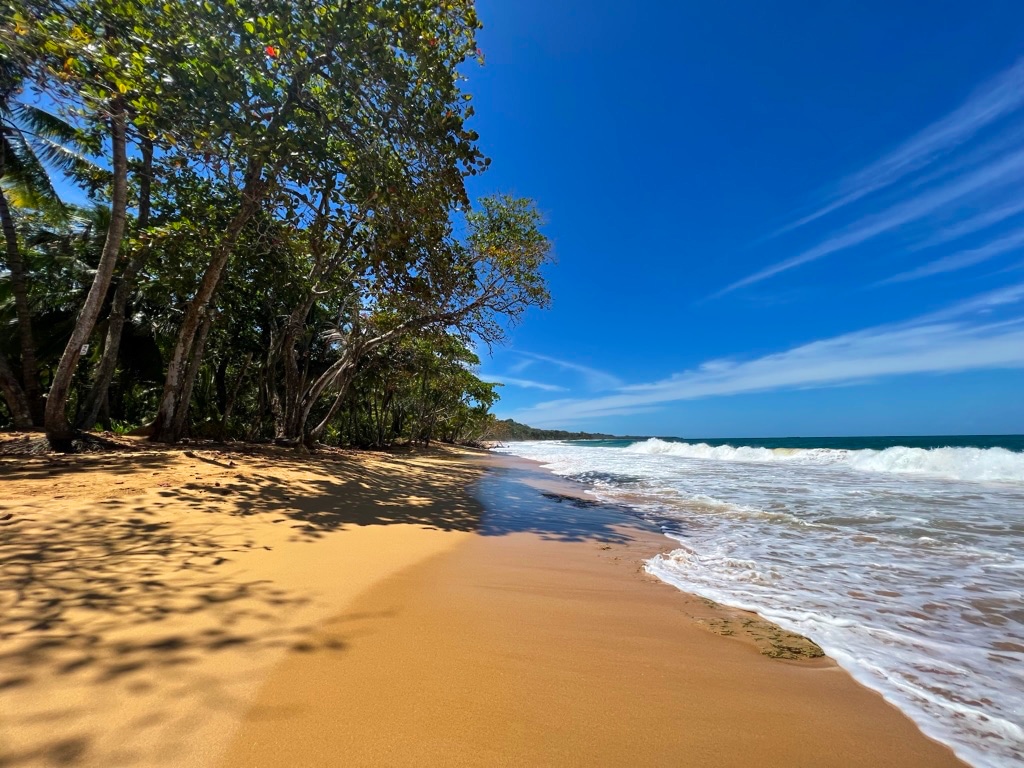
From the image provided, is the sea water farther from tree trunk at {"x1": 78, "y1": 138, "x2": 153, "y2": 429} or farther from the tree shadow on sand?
tree trunk at {"x1": 78, "y1": 138, "x2": 153, "y2": 429}

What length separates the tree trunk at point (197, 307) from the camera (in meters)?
7.22

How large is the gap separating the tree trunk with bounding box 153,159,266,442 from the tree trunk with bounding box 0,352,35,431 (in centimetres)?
224

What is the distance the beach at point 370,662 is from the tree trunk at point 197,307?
462cm

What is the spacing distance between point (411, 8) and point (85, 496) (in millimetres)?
7186

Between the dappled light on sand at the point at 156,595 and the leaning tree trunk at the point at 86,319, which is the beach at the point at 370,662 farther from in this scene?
the leaning tree trunk at the point at 86,319

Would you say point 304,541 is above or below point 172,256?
below

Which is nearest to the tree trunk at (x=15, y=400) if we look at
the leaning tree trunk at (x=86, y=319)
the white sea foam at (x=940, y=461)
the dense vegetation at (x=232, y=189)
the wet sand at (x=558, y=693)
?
the dense vegetation at (x=232, y=189)

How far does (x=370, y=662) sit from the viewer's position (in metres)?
1.93

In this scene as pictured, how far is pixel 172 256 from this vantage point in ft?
27.1

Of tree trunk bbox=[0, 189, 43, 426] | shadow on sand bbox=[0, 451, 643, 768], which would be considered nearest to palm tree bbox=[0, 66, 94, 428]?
tree trunk bbox=[0, 189, 43, 426]

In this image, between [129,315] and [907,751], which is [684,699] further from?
[129,315]

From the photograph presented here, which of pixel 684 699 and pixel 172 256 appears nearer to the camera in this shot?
pixel 684 699

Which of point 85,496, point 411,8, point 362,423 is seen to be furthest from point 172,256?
point 362,423

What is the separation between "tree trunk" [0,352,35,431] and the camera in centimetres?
809
